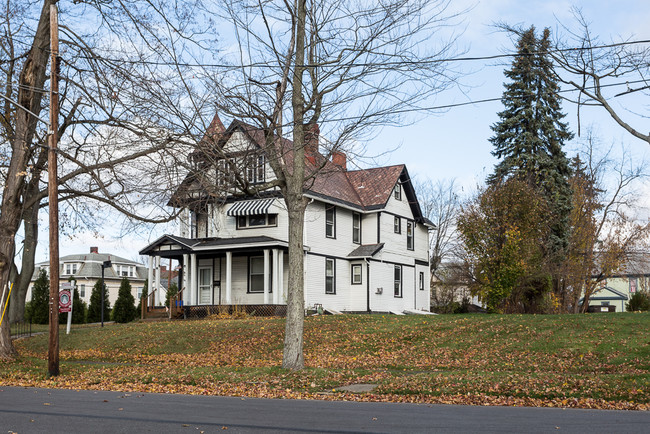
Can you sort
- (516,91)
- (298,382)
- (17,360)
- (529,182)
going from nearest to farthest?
(298,382)
(17,360)
(529,182)
(516,91)

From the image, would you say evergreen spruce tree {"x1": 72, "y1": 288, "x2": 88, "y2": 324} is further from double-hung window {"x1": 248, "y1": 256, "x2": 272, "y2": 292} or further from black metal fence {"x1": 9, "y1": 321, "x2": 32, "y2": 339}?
double-hung window {"x1": 248, "y1": 256, "x2": 272, "y2": 292}

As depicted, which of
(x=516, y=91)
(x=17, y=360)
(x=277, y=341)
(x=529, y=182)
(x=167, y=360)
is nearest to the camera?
(x=17, y=360)

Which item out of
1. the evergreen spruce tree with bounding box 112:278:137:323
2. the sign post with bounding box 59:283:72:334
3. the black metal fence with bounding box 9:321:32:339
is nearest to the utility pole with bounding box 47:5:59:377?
the sign post with bounding box 59:283:72:334

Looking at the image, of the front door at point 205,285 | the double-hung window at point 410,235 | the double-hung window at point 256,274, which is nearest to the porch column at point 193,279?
the front door at point 205,285

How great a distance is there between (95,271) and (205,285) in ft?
130

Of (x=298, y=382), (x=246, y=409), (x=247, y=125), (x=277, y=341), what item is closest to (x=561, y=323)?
(x=277, y=341)

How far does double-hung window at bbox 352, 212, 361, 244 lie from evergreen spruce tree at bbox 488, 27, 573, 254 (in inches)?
316

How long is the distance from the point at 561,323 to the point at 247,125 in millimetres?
12049

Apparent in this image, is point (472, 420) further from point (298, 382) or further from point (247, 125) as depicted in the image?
point (247, 125)

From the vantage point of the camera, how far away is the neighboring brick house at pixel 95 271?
68.4 metres

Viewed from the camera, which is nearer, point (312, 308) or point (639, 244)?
point (312, 308)

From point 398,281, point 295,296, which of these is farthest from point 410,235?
point 295,296

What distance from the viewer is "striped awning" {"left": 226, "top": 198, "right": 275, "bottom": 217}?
101 feet

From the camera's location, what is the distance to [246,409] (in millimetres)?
10547
